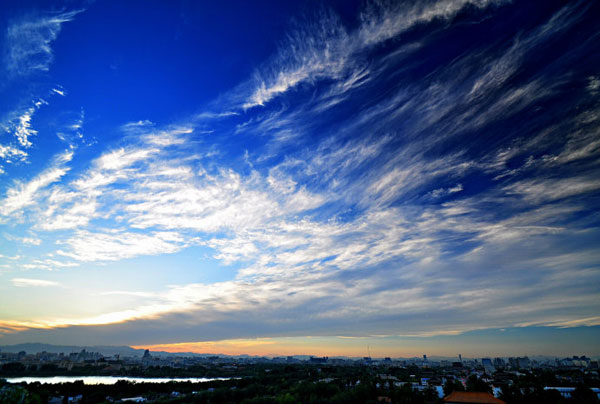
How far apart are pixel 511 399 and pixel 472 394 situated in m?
12.9

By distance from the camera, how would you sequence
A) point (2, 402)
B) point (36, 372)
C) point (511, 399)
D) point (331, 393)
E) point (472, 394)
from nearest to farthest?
1. point (2, 402)
2. point (472, 394)
3. point (511, 399)
4. point (331, 393)
5. point (36, 372)

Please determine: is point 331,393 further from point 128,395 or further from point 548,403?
point 128,395

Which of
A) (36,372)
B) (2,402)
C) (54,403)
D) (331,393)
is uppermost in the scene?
(2,402)

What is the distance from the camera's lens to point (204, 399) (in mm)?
47188

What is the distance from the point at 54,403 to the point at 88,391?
39.8ft

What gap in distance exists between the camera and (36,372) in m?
107

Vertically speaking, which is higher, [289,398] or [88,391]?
[289,398]

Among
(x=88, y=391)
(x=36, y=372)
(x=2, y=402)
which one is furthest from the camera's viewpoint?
(x=36, y=372)

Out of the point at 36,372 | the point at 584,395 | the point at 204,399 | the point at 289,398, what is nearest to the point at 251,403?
the point at 289,398

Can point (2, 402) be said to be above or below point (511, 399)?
above

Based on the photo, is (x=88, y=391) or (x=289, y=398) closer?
(x=289, y=398)

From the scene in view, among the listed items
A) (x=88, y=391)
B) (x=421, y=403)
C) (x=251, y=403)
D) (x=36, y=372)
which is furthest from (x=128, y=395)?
(x=36, y=372)

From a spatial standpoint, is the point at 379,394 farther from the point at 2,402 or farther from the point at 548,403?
the point at 2,402

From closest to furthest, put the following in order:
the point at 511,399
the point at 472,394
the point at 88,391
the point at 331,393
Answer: the point at 472,394
the point at 511,399
the point at 331,393
the point at 88,391
